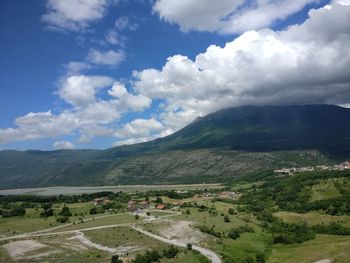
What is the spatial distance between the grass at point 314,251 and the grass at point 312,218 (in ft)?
81.7

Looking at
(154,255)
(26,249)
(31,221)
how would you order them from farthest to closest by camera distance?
1. (31,221)
2. (26,249)
3. (154,255)

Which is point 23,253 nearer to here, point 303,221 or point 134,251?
point 134,251

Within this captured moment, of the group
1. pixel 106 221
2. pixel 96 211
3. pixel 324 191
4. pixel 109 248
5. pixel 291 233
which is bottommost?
pixel 291 233

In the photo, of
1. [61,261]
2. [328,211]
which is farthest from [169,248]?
[328,211]

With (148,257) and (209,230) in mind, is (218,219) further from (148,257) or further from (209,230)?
(148,257)

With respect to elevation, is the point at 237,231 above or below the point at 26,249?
below

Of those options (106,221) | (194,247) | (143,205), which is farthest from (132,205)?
(194,247)

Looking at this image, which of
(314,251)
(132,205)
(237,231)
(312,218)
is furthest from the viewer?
(132,205)

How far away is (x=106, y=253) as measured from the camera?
296ft

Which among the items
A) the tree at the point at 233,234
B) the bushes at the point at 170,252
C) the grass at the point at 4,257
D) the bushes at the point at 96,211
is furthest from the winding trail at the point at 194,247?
the bushes at the point at 96,211

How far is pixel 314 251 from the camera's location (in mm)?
97062

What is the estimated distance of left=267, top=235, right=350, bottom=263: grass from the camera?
299ft

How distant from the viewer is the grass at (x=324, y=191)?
563 feet

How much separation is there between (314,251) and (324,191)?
86785mm
